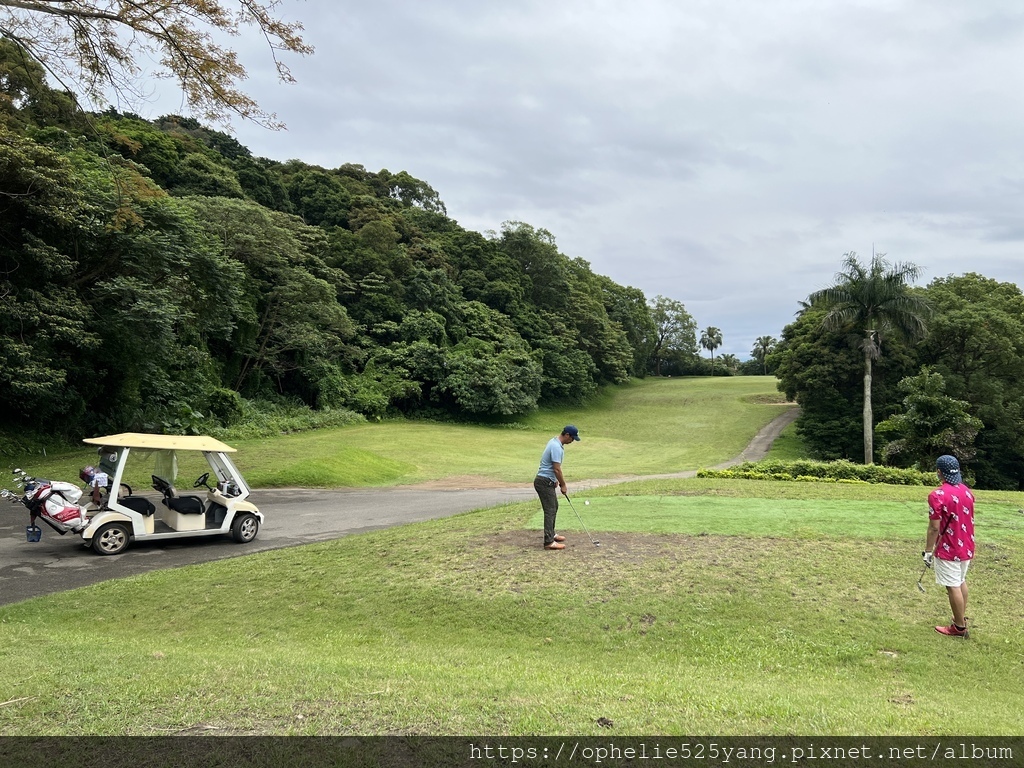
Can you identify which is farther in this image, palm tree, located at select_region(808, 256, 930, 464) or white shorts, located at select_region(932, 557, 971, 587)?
palm tree, located at select_region(808, 256, 930, 464)

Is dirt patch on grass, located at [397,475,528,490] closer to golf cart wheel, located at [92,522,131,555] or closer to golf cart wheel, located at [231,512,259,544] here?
golf cart wheel, located at [231,512,259,544]

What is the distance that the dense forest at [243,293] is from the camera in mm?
19078

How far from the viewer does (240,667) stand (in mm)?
4863

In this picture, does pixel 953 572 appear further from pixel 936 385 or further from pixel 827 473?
pixel 936 385

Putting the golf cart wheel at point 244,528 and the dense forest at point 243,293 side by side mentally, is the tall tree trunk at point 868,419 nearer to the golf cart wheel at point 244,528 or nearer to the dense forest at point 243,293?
the dense forest at point 243,293

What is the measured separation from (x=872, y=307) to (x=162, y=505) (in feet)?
109

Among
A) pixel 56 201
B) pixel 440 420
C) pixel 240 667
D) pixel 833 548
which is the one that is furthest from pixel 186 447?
pixel 440 420

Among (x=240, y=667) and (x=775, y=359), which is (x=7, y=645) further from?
(x=775, y=359)

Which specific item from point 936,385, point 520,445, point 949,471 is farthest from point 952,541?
point 520,445

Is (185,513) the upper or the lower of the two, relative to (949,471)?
lower

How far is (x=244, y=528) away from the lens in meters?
11.5

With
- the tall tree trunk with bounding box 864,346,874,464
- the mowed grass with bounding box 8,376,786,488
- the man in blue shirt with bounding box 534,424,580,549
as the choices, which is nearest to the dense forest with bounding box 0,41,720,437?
the mowed grass with bounding box 8,376,786,488

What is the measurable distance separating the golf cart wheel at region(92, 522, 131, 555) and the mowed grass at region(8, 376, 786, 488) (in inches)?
Answer: 272

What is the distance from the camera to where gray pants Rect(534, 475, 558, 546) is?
9.10m
